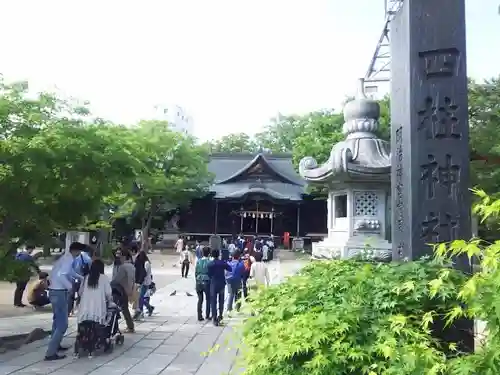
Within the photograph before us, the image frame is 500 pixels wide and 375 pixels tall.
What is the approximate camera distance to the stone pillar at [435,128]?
4.18 m

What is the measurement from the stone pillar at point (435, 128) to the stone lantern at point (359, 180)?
22.1 feet

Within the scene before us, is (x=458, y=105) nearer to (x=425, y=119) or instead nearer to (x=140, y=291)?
(x=425, y=119)

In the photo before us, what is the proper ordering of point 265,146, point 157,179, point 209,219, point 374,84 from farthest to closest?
point 265,146, point 209,219, point 157,179, point 374,84

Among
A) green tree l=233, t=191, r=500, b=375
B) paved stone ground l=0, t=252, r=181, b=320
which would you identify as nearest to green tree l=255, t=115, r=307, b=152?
paved stone ground l=0, t=252, r=181, b=320

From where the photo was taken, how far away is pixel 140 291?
1040cm

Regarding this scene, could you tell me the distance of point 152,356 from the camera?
718cm

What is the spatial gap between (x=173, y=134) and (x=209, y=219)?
7.91m

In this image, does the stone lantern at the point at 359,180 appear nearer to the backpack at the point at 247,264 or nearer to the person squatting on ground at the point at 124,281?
the backpack at the point at 247,264

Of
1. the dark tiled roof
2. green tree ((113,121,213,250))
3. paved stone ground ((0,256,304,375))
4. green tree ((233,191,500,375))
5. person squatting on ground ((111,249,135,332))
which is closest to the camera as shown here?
green tree ((233,191,500,375))

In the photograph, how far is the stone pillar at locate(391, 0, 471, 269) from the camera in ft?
13.7

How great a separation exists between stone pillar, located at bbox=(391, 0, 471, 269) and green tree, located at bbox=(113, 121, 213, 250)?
955 inches

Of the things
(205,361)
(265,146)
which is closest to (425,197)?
(205,361)

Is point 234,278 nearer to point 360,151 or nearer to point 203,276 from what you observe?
point 203,276

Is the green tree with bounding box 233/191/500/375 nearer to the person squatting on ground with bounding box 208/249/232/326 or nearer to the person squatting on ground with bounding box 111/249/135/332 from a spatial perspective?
the person squatting on ground with bounding box 111/249/135/332
